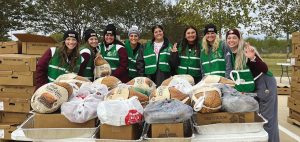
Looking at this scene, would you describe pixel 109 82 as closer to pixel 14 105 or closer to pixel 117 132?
pixel 117 132

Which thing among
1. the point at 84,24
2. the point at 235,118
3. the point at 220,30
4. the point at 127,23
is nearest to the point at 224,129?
the point at 235,118

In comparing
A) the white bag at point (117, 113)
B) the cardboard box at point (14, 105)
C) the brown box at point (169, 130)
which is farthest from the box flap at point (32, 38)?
the brown box at point (169, 130)

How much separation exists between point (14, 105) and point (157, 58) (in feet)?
7.24

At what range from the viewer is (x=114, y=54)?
18.8 feet

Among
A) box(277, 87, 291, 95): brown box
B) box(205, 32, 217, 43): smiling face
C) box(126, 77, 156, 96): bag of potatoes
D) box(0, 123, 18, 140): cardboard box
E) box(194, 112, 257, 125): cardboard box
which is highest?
box(205, 32, 217, 43): smiling face

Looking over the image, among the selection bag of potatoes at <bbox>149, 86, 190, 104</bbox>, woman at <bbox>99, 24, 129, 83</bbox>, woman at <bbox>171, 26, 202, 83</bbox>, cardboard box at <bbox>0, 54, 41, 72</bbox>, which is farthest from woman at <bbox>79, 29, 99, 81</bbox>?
bag of potatoes at <bbox>149, 86, 190, 104</bbox>

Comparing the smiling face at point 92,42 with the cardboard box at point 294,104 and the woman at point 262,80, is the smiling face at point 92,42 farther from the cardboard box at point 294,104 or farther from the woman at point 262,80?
the cardboard box at point 294,104

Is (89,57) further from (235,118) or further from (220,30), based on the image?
(220,30)

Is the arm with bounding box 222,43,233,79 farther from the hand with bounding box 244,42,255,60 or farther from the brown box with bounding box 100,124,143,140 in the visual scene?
the brown box with bounding box 100,124,143,140

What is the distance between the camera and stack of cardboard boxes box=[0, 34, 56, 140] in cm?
587

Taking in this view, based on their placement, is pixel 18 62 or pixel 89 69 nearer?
pixel 89 69

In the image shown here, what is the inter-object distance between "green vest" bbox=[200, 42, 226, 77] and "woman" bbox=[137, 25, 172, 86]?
0.62 metres

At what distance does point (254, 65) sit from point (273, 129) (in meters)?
0.90

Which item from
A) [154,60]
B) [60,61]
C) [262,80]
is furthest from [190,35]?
[60,61]
